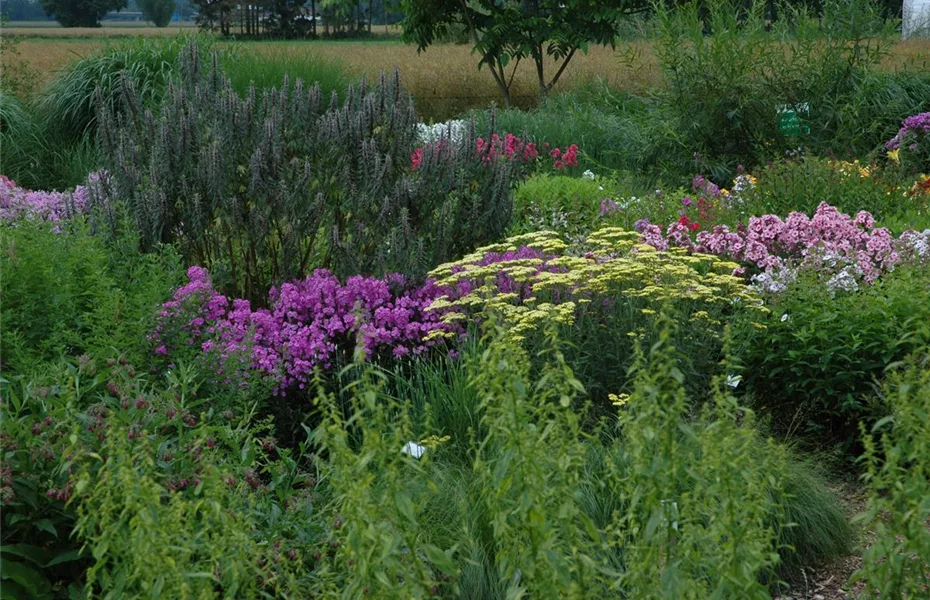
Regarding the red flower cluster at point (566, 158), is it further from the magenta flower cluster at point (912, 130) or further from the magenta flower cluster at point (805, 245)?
the magenta flower cluster at point (805, 245)

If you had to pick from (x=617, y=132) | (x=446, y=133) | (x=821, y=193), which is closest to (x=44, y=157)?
(x=446, y=133)

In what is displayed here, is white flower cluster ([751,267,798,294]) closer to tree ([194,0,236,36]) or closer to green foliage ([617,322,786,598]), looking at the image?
green foliage ([617,322,786,598])

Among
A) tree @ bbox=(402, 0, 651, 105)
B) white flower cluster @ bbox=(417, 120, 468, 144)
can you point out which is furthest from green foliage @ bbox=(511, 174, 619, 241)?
tree @ bbox=(402, 0, 651, 105)

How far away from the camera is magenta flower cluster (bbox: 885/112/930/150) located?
36.7 feet

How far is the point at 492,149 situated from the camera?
6.61 meters

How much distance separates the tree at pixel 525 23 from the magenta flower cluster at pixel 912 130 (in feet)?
19.6

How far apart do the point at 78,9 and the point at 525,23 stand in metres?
43.4

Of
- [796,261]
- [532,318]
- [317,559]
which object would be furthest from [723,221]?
[317,559]

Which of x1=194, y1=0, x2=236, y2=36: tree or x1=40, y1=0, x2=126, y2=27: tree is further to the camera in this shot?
x1=40, y1=0, x2=126, y2=27: tree

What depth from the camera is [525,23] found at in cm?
1703

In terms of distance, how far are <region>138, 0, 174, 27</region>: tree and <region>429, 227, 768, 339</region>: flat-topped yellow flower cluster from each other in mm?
50584

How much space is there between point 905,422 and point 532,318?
2252mm

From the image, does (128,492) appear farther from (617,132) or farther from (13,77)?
(13,77)

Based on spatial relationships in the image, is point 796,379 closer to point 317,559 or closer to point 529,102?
point 317,559
